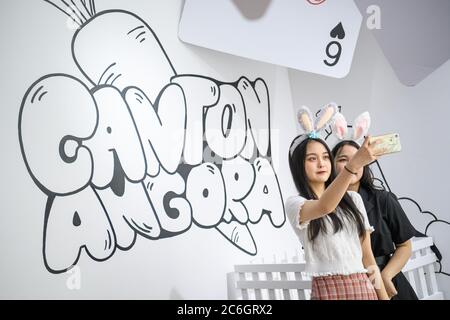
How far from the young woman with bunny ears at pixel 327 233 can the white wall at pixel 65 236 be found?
86 cm

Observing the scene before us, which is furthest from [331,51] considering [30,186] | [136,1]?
[30,186]

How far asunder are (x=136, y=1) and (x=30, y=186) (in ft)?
3.07

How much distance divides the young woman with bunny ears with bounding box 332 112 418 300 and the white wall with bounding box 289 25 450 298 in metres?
1.08

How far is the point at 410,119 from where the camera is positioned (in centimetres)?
263

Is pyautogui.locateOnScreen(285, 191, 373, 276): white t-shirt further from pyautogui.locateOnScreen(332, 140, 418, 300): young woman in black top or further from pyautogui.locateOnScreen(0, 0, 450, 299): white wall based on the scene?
pyautogui.locateOnScreen(0, 0, 450, 299): white wall

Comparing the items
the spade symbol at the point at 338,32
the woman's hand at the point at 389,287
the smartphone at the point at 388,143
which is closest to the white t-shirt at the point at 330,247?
the woman's hand at the point at 389,287

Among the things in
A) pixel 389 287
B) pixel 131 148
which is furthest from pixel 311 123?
pixel 131 148

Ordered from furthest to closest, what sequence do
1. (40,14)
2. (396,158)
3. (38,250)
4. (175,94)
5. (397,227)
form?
(396,158) < (175,94) < (40,14) < (38,250) < (397,227)

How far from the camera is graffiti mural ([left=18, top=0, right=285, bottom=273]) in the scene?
5.77ft

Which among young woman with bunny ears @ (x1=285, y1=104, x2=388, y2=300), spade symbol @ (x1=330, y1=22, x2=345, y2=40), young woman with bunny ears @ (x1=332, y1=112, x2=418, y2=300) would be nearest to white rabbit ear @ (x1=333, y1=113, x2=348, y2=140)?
young woman with bunny ears @ (x1=332, y1=112, x2=418, y2=300)

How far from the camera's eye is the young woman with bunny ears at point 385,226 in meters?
1.48

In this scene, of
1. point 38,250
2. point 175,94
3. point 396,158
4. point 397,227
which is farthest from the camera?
point 396,158

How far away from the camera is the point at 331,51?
8.08ft
